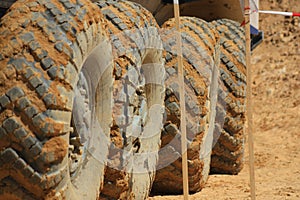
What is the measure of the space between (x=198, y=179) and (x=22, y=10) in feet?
8.61

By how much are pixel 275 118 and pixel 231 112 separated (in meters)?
5.69

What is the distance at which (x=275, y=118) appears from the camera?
39.3ft

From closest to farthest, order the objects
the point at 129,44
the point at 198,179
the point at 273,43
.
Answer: the point at 129,44
the point at 198,179
the point at 273,43

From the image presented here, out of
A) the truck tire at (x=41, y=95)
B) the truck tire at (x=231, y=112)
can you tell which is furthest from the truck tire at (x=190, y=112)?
the truck tire at (x=41, y=95)

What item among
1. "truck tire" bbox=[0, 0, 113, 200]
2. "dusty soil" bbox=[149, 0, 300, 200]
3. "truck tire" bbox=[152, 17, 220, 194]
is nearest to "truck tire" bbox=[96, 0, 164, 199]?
"truck tire" bbox=[152, 17, 220, 194]

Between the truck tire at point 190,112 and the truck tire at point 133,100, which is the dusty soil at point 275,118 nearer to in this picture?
the truck tire at point 190,112

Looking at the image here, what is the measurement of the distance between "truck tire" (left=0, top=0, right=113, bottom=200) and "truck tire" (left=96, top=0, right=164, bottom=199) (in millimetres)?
479

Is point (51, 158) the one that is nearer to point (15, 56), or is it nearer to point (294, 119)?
point (15, 56)

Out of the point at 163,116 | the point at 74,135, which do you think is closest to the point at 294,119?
the point at 163,116

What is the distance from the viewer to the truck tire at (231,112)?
21.0 ft

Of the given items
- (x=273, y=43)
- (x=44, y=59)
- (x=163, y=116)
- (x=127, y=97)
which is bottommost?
(x=273, y=43)

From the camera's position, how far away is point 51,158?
300 centimetres

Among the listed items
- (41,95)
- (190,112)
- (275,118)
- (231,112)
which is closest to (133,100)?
(190,112)

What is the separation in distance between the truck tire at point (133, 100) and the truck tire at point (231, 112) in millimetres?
1507
